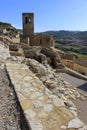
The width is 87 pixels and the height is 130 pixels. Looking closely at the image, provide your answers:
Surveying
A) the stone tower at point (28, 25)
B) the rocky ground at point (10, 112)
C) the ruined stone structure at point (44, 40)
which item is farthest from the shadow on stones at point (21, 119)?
the stone tower at point (28, 25)

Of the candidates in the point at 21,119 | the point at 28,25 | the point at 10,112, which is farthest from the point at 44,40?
the point at 21,119

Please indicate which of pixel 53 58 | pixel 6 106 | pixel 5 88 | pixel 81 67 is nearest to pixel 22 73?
pixel 5 88

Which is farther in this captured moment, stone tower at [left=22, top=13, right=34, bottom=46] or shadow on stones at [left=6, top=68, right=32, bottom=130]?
stone tower at [left=22, top=13, right=34, bottom=46]

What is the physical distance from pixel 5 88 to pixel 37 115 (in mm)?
1787

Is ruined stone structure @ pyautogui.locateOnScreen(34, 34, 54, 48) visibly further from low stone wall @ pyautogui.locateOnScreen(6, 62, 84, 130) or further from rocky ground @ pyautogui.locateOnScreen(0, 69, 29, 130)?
rocky ground @ pyautogui.locateOnScreen(0, 69, 29, 130)

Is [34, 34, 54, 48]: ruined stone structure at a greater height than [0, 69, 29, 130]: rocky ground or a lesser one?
lesser

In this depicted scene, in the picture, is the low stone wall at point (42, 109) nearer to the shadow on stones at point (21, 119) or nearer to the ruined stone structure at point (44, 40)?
the shadow on stones at point (21, 119)

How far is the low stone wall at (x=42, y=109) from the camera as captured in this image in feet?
10.3

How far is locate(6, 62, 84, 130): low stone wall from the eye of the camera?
10.3 feet

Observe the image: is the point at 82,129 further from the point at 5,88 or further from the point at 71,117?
the point at 5,88

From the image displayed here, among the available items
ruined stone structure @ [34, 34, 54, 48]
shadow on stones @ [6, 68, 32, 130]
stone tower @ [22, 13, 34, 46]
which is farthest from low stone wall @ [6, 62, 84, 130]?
stone tower @ [22, 13, 34, 46]

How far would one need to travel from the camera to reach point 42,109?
3.69 metres

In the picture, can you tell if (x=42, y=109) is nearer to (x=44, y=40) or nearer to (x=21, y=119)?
(x=21, y=119)

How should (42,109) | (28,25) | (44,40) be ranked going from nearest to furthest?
(42,109)
(44,40)
(28,25)
